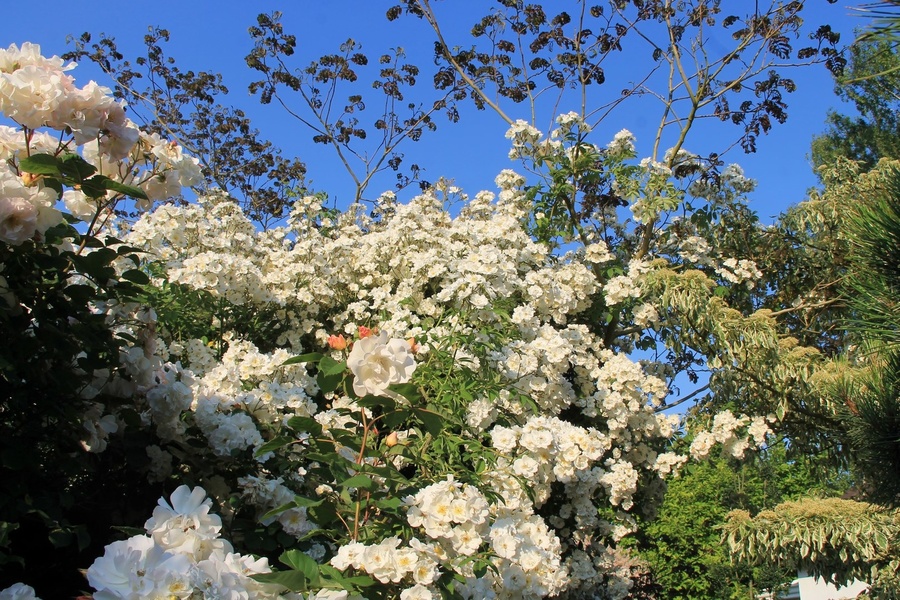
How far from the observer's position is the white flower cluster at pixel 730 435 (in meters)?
4.68

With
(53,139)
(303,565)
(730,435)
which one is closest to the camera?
(303,565)

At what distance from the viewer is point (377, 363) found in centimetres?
173

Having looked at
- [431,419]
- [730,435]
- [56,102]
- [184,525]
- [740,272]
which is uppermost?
[740,272]

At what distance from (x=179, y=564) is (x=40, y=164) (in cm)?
109

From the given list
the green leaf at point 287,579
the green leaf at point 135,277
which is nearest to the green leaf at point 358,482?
the green leaf at point 287,579

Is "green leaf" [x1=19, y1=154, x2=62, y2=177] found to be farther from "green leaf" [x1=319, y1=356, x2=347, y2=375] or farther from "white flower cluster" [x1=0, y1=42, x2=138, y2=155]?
"green leaf" [x1=319, y1=356, x2=347, y2=375]

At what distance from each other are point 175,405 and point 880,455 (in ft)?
9.12

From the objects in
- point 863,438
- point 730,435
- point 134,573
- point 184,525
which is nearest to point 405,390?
point 184,525

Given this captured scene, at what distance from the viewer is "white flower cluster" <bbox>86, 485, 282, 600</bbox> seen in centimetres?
123

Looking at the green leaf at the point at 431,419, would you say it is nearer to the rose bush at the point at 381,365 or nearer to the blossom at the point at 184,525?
the rose bush at the point at 381,365

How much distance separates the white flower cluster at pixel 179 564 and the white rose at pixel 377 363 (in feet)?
1.41

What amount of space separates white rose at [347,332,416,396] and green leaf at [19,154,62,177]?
2.88 feet

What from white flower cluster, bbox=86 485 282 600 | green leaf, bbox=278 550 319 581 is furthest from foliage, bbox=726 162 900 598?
white flower cluster, bbox=86 485 282 600

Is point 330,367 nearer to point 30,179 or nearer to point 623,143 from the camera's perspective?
point 30,179
